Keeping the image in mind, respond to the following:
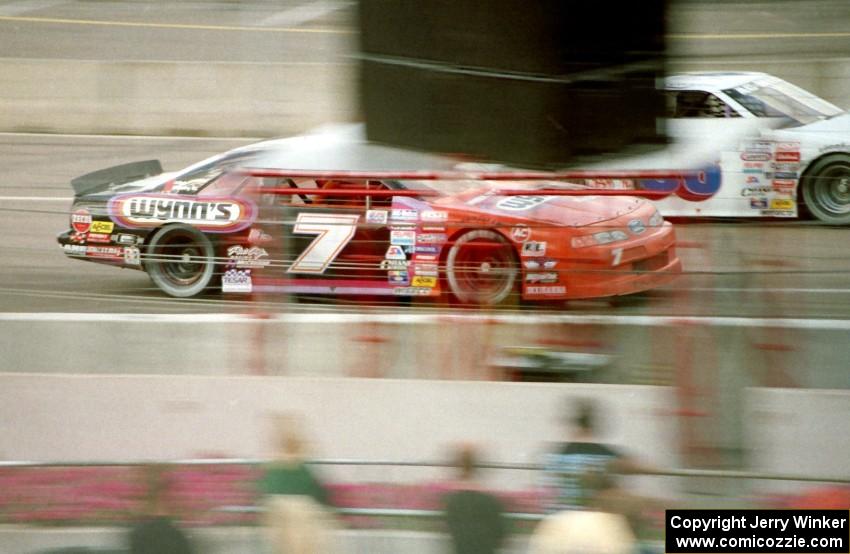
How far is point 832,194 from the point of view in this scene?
6.52 meters

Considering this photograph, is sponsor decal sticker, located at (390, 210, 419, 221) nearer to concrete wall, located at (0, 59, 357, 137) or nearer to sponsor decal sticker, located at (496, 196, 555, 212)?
sponsor decal sticker, located at (496, 196, 555, 212)

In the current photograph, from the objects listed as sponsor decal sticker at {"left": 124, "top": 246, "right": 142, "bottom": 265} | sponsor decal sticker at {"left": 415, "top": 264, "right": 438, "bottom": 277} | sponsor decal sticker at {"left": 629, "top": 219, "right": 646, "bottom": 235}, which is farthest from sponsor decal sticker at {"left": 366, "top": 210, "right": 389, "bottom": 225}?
sponsor decal sticker at {"left": 124, "top": 246, "right": 142, "bottom": 265}

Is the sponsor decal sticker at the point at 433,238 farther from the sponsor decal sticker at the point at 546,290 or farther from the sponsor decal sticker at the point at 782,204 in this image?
the sponsor decal sticker at the point at 782,204

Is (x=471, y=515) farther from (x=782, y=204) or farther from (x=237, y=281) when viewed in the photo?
(x=237, y=281)

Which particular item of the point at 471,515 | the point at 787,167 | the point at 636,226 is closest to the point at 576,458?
the point at 471,515

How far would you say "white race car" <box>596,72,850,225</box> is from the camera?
3758mm

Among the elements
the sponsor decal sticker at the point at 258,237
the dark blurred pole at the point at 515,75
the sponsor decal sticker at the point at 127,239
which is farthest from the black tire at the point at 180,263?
the dark blurred pole at the point at 515,75

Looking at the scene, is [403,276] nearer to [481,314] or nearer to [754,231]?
[481,314]

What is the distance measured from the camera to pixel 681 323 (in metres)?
5.82

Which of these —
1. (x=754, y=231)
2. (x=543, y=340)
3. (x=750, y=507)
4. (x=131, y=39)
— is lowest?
(x=750, y=507)

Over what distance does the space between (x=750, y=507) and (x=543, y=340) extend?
1.69m

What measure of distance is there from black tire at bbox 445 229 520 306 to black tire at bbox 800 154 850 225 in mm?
1581

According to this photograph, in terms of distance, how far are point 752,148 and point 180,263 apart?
385 cm

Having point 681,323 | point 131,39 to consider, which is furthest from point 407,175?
point 131,39
